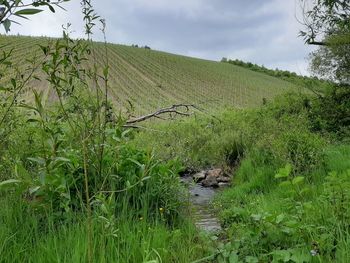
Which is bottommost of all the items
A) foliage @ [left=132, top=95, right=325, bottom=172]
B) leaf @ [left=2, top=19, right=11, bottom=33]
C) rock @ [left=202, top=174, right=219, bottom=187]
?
rock @ [left=202, top=174, right=219, bottom=187]

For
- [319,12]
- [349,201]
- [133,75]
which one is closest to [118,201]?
[349,201]

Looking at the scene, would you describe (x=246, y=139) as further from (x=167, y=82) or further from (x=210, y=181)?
(x=167, y=82)

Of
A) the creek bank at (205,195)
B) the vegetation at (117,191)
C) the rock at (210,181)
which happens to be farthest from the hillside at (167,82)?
the vegetation at (117,191)

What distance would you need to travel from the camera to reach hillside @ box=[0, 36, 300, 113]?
103 feet

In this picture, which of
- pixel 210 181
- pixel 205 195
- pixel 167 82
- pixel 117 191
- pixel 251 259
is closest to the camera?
pixel 117 191

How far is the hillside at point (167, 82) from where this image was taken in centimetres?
3133

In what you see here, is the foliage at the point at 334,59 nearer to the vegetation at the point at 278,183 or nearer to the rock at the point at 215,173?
the vegetation at the point at 278,183

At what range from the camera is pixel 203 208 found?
7.47m

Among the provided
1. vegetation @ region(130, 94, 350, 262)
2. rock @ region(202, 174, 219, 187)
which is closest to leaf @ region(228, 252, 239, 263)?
Result: vegetation @ region(130, 94, 350, 262)

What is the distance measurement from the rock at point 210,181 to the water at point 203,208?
147 mm

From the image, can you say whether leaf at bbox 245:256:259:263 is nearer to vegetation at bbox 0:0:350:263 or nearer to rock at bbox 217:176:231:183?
vegetation at bbox 0:0:350:263

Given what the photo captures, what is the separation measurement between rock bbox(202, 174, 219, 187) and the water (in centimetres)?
15

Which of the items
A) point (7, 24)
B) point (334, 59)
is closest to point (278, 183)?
point (7, 24)

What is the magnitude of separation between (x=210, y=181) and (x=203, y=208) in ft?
8.58
